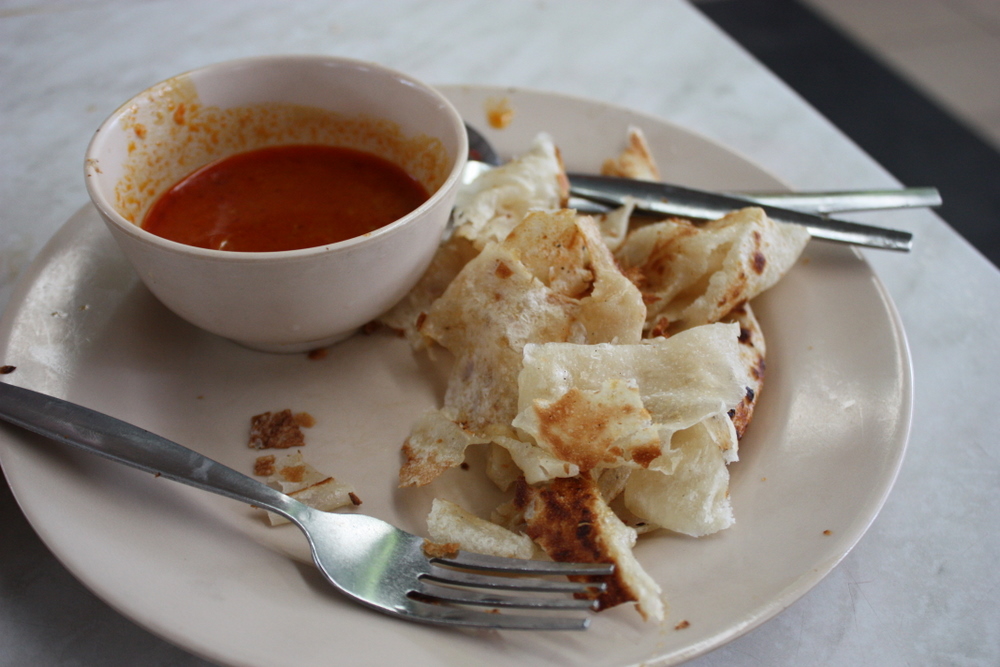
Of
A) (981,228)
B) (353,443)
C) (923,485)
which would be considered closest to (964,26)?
(981,228)

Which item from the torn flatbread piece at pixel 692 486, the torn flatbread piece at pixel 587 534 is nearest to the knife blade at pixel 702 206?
the torn flatbread piece at pixel 692 486

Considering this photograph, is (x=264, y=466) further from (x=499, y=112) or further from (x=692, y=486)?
(x=499, y=112)

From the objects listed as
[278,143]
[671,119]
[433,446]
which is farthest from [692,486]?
[671,119]

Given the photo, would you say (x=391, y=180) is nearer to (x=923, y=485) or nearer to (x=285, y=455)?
(x=285, y=455)

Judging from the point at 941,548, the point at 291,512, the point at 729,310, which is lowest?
the point at 941,548

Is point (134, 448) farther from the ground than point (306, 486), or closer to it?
farther from the ground

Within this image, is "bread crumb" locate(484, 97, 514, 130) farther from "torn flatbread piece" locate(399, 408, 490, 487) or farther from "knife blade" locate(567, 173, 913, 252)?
"torn flatbread piece" locate(399, 408, 490, 487)

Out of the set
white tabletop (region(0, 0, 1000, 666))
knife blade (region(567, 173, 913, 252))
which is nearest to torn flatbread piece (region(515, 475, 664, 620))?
white tabletop (region(0, 0, 1000, 666))
